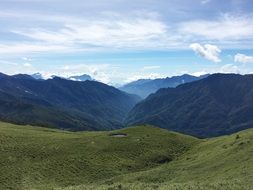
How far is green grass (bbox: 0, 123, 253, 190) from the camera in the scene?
6044 centimetres

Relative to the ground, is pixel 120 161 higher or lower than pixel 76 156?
lower

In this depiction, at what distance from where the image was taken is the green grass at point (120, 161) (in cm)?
6044

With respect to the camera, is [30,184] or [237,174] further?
[30,184]

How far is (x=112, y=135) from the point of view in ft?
369

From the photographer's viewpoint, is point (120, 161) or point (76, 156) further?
point (120, 161)

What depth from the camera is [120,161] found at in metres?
87.5

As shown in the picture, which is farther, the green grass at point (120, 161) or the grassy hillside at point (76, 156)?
the grassy hillside at point (76, 156)

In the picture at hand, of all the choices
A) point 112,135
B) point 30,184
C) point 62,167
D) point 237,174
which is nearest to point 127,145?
point 112,135

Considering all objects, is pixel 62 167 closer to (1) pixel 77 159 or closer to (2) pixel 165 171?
(1) pixel 77 159

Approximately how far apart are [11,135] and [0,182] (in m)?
29.8

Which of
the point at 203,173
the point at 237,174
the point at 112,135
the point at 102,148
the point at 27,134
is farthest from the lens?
the point at 112,135

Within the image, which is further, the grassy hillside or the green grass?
the grassy hillside

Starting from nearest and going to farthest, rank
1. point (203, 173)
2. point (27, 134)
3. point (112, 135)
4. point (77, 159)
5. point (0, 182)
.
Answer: point (203, 173) < point (0, 182) < point (77, 159) < point (27, 134) < point (112, 135)

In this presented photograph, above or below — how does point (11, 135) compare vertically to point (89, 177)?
above
